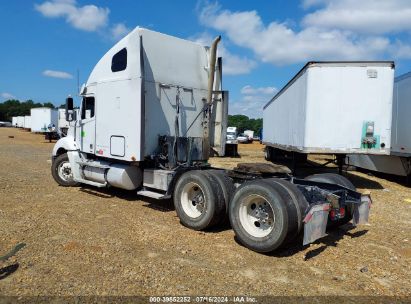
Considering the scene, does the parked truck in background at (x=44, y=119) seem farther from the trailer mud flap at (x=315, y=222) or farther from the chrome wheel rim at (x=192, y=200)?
the trailer mud flap at (x=315, y=222)

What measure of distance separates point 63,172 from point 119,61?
4.16m

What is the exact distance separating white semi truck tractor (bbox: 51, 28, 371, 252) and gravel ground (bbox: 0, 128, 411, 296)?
42cm

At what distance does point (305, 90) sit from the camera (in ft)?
38.2

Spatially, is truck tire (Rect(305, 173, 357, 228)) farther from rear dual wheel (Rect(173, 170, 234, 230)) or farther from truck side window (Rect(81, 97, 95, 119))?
truck side window (Rect(81, 97, 95, 119))

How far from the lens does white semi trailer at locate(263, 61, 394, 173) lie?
36.6ft

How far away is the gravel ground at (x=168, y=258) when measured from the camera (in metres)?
4.40

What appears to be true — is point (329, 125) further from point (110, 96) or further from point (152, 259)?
point (152, 259)

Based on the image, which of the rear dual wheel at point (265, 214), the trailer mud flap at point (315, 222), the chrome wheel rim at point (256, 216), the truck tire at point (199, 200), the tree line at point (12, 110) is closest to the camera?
the trailer mud flap at point (315, 222)

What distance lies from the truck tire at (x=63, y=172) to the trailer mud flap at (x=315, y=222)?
757 centimetres

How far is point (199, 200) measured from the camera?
705cm

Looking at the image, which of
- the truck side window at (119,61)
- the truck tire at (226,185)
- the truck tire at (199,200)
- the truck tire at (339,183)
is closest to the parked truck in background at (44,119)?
the truck side window at (119,61)

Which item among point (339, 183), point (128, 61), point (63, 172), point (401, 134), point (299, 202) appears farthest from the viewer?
point (401, 134)

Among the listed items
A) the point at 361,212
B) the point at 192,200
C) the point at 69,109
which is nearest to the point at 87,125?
the point at 69,109

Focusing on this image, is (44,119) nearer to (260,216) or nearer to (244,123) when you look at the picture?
(260,216)
